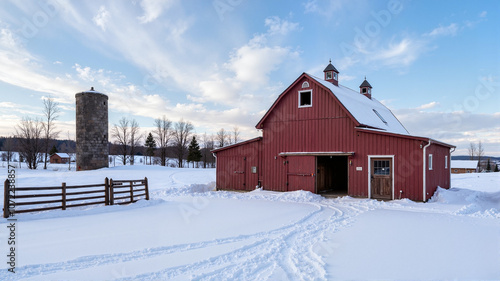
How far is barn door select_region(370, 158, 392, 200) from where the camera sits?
13.5 metres

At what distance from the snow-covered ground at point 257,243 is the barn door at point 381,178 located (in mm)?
1837

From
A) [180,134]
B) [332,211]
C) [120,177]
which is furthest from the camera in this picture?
[180,134]

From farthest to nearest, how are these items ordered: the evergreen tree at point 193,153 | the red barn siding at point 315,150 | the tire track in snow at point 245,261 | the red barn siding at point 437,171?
1. the evergreen tree at point 193,153
2. the red barn siding at point 437,171
3. the red barn siding at point 315,150
4. the tire track in snow at point 245,261

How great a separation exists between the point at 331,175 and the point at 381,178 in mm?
5219

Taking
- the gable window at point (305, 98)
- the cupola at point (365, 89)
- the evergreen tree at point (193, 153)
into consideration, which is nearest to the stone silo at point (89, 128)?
the gable window at point (305, 98)

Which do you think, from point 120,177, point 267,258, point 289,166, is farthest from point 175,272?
point 120,177

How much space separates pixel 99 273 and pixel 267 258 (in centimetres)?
305

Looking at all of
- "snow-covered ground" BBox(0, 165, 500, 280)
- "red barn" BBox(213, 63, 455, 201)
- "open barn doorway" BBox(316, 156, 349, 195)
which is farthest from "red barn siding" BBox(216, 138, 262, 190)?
"snow-covered ground" BBox(0, 165, 500, 280)

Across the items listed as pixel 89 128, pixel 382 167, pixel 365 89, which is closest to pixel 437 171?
pixel 382 167

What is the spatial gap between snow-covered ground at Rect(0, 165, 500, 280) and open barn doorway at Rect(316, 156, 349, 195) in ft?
17.0

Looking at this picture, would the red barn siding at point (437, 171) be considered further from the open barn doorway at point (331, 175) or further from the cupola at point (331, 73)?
the cupola at point (331, 73)

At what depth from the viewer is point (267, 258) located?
18.6 ft

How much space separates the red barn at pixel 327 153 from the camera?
13155mm

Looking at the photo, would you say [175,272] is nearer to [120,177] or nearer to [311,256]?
[311,256]
